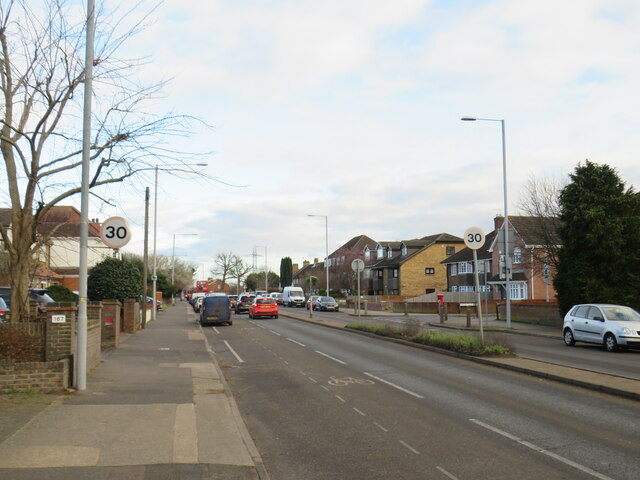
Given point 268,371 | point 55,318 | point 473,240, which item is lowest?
point 268,371

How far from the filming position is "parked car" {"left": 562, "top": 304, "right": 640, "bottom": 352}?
17953 mm

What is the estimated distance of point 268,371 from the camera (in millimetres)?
14164

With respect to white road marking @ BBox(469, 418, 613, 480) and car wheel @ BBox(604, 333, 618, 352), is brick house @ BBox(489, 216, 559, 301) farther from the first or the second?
white road marking @ BBox(469, 418, 613, 480)

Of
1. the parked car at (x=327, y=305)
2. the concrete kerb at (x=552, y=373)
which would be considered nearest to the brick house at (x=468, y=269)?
the parked car at (x=327, y=305)

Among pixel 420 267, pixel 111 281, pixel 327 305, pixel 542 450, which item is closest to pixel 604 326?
pixel 542 450

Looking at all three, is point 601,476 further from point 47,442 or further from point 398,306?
point 398,306

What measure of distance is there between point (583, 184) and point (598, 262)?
3662 millimetres

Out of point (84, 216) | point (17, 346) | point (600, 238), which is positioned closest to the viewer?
point (17, 346)

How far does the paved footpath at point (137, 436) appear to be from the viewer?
19.1 ft

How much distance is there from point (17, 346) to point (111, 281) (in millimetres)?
15565

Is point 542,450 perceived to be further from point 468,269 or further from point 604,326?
point 468,269

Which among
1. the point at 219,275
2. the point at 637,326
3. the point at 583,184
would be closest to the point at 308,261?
the point at 219,275

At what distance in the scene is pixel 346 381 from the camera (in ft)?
39.9

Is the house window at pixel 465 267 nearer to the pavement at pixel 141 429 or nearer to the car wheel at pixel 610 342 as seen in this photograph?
the car wheel at pixel 610 342
